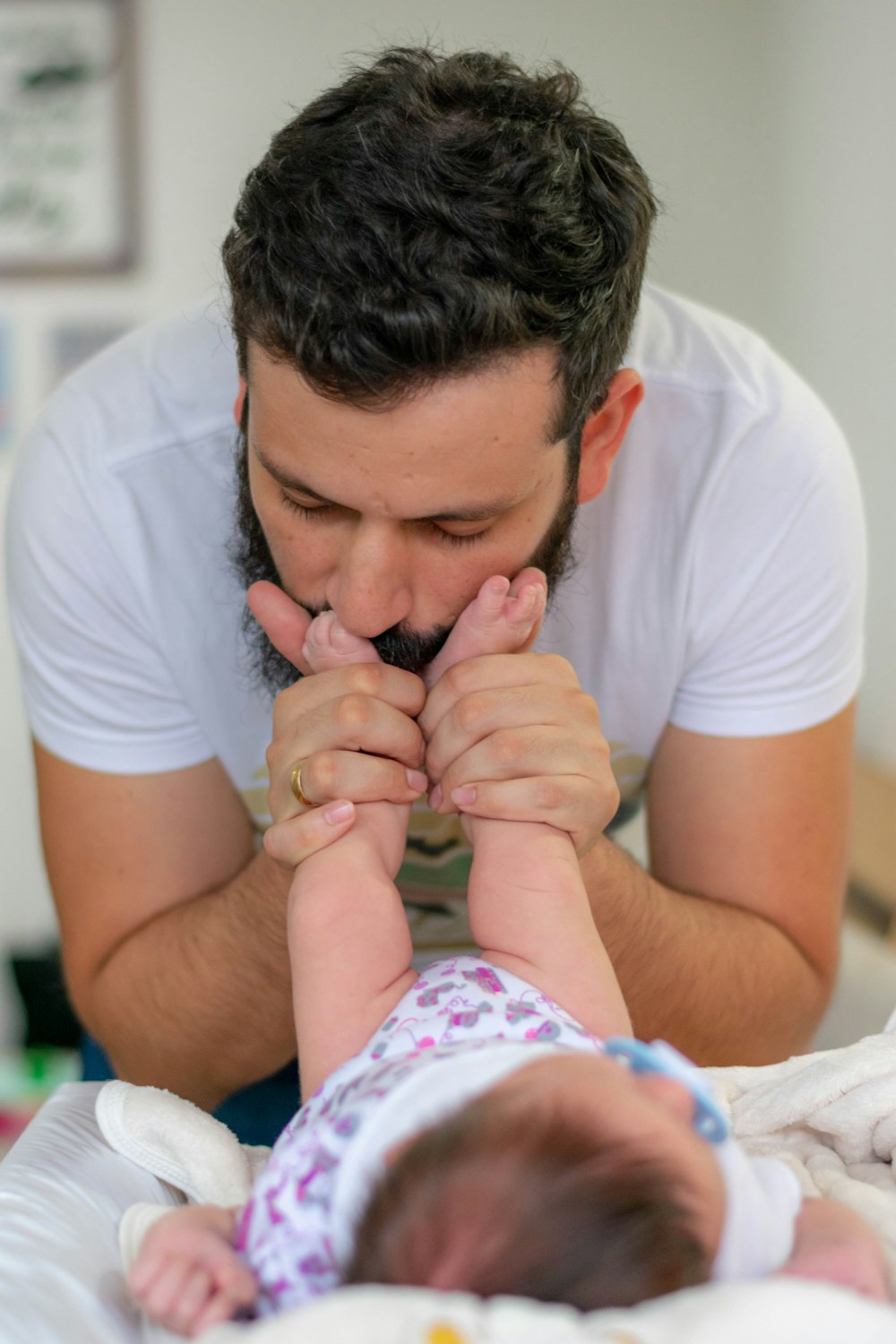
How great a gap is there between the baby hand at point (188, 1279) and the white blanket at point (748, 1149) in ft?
0.16

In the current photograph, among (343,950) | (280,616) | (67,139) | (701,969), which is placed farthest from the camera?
(67,139)

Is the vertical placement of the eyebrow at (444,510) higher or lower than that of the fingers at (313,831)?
higher

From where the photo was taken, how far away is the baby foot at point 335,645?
1.07 metres

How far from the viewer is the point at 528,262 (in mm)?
953

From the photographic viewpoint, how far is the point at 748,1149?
91 cm

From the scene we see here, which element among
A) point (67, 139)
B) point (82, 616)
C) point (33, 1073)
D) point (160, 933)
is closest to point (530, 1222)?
point (160, 933)

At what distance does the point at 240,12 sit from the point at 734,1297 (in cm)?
266

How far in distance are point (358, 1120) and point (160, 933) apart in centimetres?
63

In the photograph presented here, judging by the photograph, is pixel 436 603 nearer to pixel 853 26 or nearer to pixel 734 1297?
pixel 734 1297

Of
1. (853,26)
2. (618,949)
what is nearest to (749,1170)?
(618,949)

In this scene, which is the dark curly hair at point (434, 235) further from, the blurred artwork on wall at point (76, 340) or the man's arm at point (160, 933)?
the blurred artwork on wall at point (76, 340)

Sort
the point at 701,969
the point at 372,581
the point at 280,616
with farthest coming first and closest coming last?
the point at 701,969 < the point at 280,616 < the point at 372,581

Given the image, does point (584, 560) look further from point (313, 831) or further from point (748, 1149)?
point (748, 1149)

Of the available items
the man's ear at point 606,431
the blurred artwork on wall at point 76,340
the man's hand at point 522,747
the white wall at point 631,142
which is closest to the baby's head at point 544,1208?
the man's hand at point 522,747
